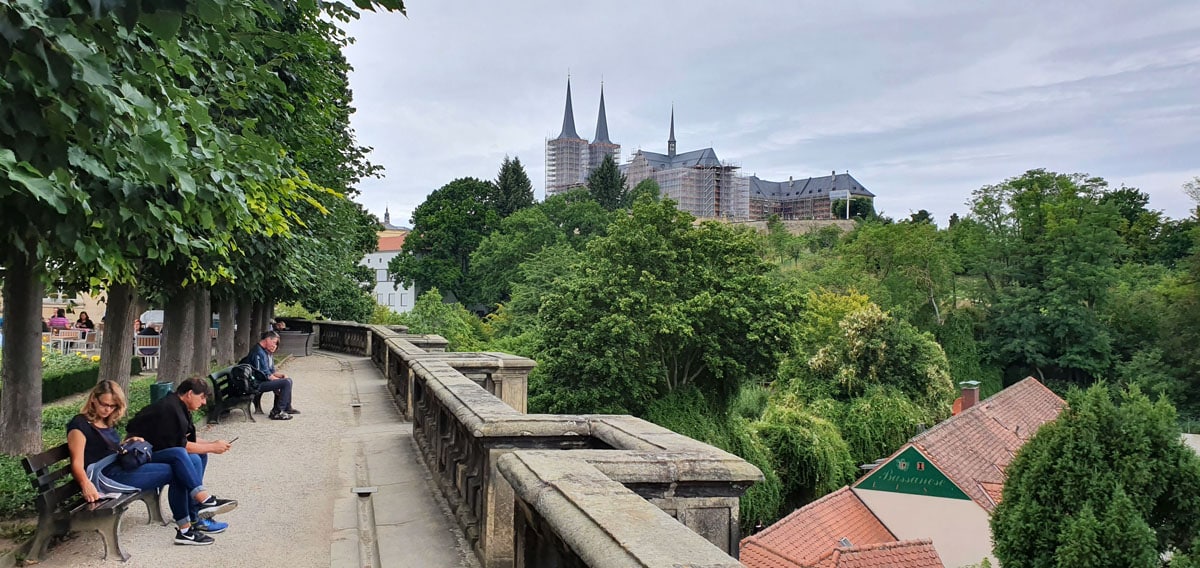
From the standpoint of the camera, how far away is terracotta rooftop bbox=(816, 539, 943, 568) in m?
20.1

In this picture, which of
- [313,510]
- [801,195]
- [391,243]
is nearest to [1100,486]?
[313,510]

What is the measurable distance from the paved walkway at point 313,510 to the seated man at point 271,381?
0.60m

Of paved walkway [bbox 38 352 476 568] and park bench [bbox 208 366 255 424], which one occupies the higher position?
park bench [bbox 208 366 255 424]

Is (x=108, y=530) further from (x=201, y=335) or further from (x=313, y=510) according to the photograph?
(x=201, y=335)

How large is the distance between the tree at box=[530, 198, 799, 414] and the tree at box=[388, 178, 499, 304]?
124 feet

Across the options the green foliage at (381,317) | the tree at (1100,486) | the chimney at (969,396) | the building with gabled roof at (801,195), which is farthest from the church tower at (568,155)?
the tree at (1100,486)

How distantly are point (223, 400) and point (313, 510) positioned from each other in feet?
18.3

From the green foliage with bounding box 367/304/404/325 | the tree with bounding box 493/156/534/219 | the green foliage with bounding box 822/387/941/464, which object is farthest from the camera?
the tree with bounding box 493/156/534/219

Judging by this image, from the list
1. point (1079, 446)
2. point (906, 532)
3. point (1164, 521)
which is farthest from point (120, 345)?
point (906, 532)

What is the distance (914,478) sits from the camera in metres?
25.7

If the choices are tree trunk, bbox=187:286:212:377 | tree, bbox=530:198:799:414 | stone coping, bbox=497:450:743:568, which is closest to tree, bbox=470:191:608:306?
tree, bbox=530:198:799:414

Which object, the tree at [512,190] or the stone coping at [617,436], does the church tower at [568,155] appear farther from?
the stone coping at [617,436]

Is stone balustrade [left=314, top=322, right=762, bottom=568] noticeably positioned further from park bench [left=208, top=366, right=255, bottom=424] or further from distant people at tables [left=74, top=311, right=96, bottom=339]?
distant people at tables [left=74, top=311, right=96, bottom=339]

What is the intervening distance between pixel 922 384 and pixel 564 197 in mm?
43359
